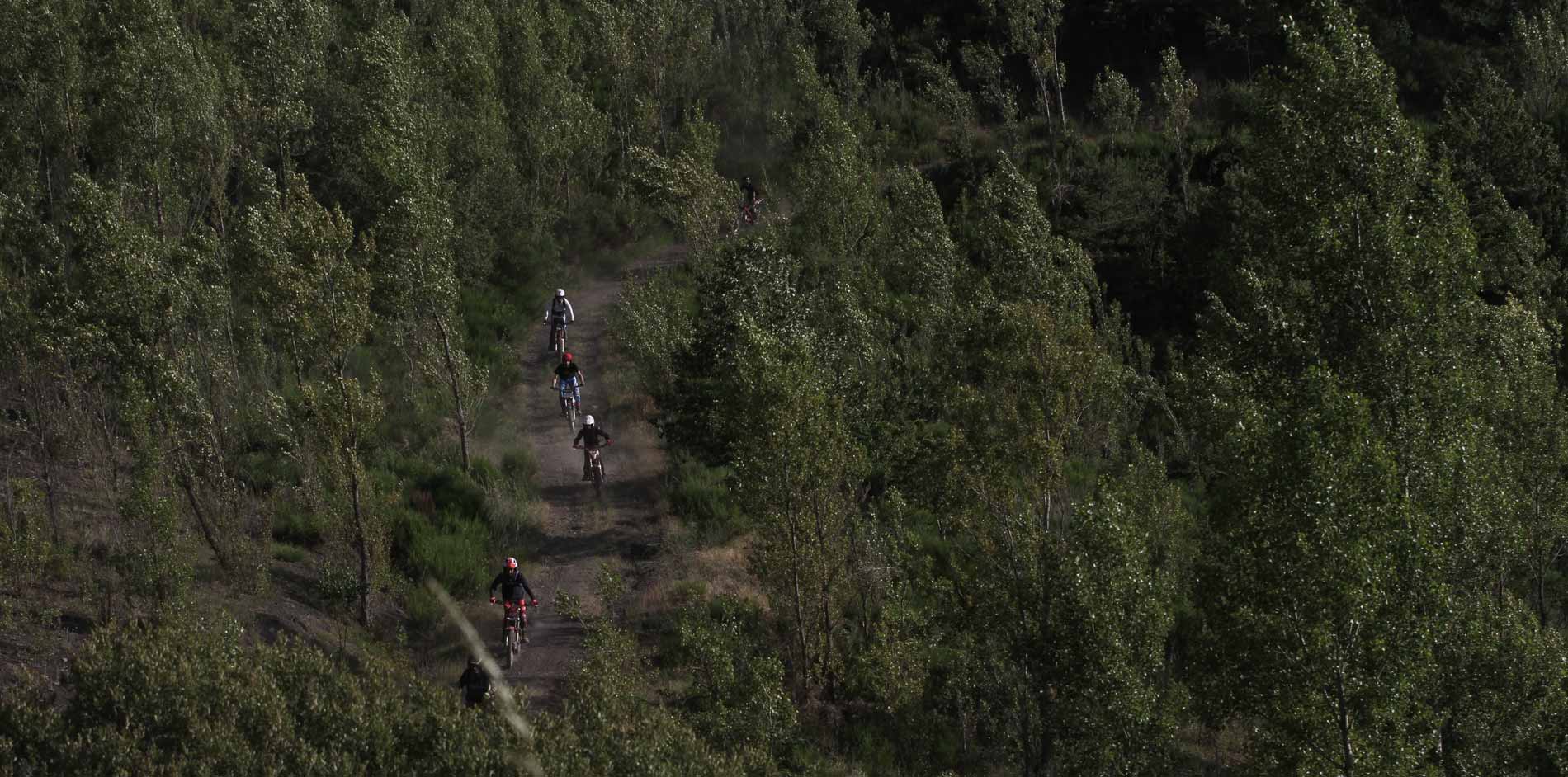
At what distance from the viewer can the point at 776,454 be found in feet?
76.4

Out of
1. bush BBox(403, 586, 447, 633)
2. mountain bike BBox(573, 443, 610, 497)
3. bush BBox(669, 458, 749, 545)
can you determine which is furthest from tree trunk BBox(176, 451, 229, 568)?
bush BBox(669, 458, 749, 545)

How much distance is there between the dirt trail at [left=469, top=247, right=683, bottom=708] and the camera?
2608 centimetres

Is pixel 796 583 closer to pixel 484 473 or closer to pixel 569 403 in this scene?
pixel 484 473

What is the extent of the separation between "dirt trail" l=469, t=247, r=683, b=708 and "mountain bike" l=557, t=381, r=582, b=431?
252mm

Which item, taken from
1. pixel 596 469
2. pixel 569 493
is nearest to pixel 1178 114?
pixel 596 469

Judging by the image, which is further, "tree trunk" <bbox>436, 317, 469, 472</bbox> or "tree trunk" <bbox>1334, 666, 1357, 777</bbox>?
"tree trunk" <bbox>436, 317, 469, 472</bbox>

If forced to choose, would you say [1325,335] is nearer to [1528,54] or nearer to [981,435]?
[981,435]

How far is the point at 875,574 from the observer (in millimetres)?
25766

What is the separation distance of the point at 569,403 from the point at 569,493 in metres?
2.75

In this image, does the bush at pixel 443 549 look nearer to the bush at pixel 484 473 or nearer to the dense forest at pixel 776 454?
the dense forest at pixel 776 454

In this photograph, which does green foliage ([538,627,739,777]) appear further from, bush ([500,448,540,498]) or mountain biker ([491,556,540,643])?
bush ([500,448,540,498])

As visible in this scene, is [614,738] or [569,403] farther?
[569,403]

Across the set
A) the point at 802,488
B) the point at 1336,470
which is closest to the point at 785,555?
the point at 802,488

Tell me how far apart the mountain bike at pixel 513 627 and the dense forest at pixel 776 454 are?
1.73 m
